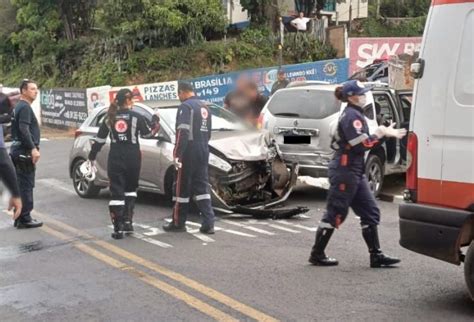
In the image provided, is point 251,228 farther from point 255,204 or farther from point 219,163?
point 219,163

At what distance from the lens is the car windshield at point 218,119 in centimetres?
942

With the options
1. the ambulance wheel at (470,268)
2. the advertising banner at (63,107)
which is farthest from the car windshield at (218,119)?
the advertising banner at (63,107)

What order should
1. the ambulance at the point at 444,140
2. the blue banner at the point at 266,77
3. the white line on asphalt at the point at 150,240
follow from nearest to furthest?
the ambulance at the point at 444,140 < the white line on asphalt at the point at 150,240 < the blue banner at the point at 266,77

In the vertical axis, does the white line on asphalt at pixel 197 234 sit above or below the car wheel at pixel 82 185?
below

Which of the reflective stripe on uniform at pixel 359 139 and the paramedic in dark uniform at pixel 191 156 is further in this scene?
the paramedic in dark uniform at pixel 191 156

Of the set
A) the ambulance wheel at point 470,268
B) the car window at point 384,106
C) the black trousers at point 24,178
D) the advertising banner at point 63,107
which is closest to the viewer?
the ambulance wheel at point 470,268

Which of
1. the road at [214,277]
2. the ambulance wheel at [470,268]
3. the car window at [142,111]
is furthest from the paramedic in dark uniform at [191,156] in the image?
the ambulance wheel at [470,268]

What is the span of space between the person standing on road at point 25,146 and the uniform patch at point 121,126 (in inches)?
48.9

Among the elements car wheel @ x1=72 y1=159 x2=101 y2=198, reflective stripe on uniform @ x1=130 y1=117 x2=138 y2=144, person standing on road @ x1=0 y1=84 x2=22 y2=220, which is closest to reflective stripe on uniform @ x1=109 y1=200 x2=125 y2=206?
reflective stripe on uniform @ x1=130 y1=117 x2=138 y2=144

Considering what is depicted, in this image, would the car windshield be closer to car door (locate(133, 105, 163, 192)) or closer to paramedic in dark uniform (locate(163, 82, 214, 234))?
car door (locate(133, 105, 163, 192))

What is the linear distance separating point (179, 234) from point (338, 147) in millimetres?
2609

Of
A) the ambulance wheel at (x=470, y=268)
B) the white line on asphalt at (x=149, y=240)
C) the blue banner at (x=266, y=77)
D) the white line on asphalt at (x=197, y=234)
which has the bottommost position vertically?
the white line on asphalt at (x=149, y=240)

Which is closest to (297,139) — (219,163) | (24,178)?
(219,163)

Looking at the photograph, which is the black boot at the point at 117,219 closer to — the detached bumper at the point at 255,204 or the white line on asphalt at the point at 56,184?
the detached bumper at the point at 255,204
